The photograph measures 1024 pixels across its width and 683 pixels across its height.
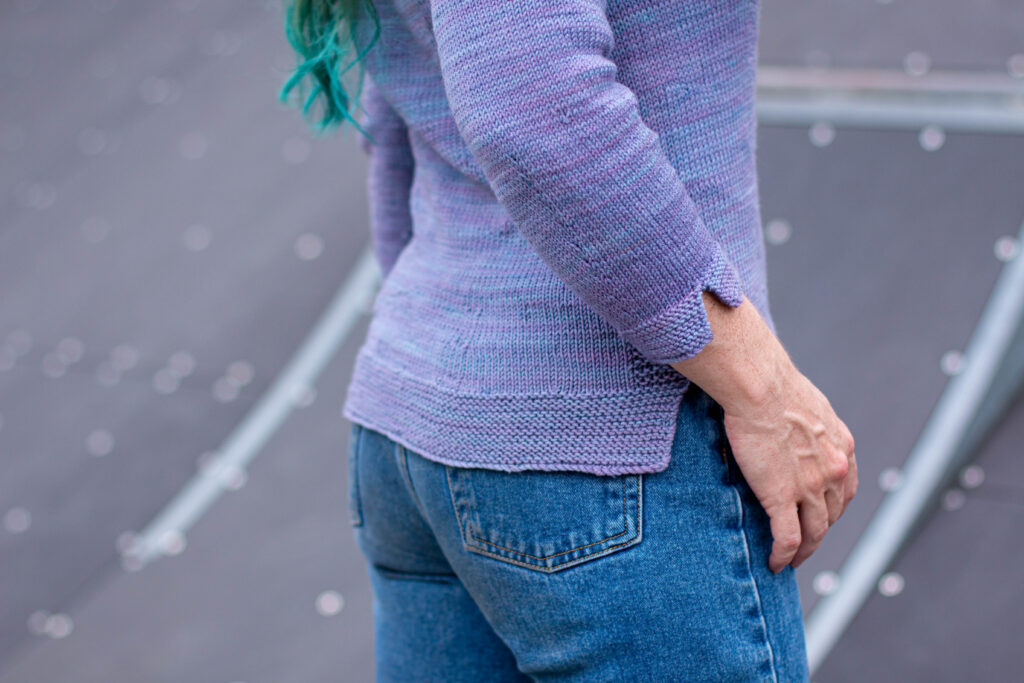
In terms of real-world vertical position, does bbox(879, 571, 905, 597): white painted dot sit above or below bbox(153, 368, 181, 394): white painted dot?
above

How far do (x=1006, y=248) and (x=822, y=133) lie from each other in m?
0.41

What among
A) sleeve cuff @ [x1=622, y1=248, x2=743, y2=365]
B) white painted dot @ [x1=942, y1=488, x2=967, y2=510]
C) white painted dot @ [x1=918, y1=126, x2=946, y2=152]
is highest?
sleeve cuff @ [x1=622, y1=248, x2=743, y2=365]

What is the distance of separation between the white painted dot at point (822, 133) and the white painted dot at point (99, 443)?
5.03 ft

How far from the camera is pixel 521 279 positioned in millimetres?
497

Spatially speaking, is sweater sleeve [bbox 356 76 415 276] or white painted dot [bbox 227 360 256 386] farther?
white painted dot [bbox 227 360 256 386]

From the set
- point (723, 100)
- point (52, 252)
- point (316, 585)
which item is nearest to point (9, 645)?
point (316, 585)

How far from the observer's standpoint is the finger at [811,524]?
0.51 meters

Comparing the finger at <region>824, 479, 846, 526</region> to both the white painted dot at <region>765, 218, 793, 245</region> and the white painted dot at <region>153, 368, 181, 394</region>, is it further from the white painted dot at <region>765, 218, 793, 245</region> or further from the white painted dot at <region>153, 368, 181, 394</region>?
the white painted dot at <region>153, 368, 181, 394</region>

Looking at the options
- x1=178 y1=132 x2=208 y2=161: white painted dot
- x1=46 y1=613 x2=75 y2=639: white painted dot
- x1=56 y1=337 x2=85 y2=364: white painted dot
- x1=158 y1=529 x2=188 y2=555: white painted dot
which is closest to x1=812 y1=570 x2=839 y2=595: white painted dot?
x1=158 y1=529 x2=188 y2=555: white painted dot

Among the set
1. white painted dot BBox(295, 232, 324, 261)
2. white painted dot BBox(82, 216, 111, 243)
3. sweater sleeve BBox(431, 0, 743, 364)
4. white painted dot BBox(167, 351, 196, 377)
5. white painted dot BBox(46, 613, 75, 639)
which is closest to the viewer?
sweater sleeve BBox(431, 0, 743, 364)

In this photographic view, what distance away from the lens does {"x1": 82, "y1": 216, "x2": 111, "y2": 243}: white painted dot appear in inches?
87.3

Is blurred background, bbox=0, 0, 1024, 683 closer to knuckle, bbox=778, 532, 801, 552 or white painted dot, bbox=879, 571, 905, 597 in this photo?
white painted dot, bbox=879, 571, 905, 597

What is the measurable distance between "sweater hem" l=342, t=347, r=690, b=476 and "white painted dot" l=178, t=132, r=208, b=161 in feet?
6.63

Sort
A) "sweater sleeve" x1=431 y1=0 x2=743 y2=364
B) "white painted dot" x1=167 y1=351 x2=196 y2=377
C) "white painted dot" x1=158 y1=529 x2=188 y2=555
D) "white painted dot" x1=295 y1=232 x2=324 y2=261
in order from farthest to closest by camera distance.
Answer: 1. "white painted dot" x1=295 y1=232 x2=324 y2=261
2. "white painted dot" x1=167 y1=351 x2=196 y2=377
3. "white painted dot" x1=158 y1=529 x2=188 y2=555
4. "sweater sleeve" x1=431 y1=0 x2=743 y2=364
